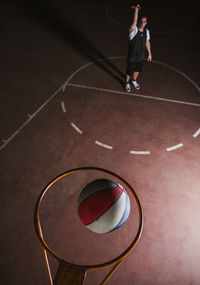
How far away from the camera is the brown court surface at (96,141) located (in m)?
3.53

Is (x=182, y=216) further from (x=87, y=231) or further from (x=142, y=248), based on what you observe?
(x=87, y=231)

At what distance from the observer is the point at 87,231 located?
374 centimetres

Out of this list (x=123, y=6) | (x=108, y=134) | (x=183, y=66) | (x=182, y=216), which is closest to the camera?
(x=182, y=216)

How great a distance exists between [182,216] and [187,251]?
1.86 feet

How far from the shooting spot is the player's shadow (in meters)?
Result: 7.29

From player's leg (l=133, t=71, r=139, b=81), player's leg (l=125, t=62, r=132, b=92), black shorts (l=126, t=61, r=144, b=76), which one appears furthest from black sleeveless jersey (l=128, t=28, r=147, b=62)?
player's leg (l=133, t=71, r=139, b=81)

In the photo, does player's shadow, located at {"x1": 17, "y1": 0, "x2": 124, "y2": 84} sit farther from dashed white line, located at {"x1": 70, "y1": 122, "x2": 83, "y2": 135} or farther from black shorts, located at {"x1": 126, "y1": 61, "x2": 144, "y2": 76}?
dashed white line, located at {"x1": 70, "y1": 122, "x2": 83, "y2": 135}

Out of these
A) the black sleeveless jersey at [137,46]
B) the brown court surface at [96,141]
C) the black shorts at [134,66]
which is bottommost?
the brown court surface at [96,141]

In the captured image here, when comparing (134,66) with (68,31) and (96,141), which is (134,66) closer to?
(96,141)

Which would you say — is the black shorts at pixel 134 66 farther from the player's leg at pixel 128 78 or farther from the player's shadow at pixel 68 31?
the player's shadow at pixel 68 31

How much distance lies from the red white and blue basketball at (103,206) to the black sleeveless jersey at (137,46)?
4.10m

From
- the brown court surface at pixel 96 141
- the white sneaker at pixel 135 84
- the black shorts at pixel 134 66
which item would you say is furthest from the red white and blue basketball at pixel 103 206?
the white sneaker at pixel 135 84

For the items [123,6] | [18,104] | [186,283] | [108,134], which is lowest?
[186,283]

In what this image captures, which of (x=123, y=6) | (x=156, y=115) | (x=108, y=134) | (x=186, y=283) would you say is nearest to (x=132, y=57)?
(x=156, y=115)
